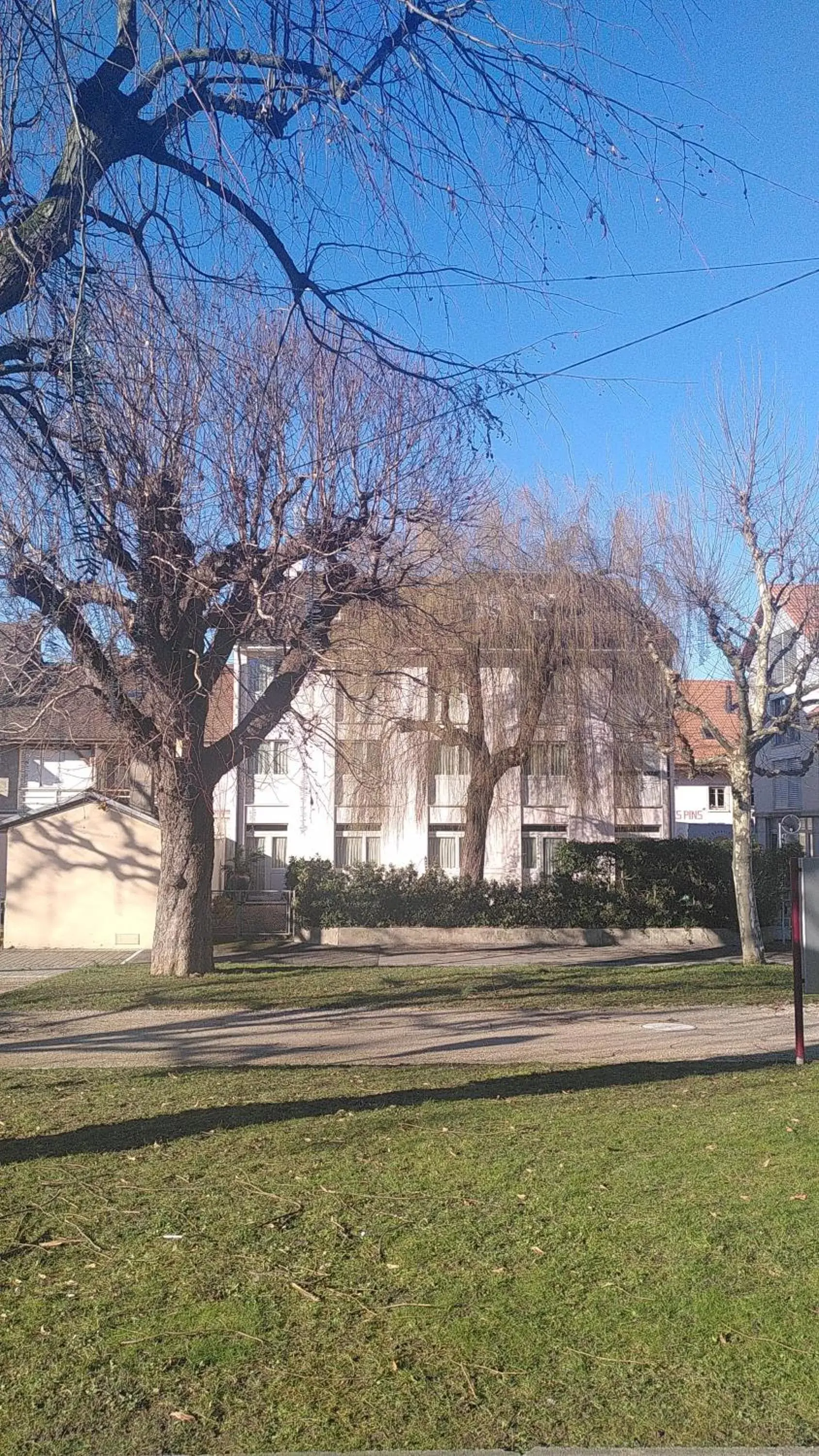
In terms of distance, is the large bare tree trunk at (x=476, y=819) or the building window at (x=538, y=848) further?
the building window at (x=538, y=848)

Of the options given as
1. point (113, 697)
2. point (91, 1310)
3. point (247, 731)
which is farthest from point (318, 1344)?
point (247, 731)

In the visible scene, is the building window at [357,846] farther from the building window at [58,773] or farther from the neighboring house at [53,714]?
the building window at [58,773]

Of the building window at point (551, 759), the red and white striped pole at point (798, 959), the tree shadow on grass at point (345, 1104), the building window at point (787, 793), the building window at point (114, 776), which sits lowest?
the tree shadow on grass at point (345, 1104)

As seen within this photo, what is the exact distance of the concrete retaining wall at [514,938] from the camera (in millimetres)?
24312

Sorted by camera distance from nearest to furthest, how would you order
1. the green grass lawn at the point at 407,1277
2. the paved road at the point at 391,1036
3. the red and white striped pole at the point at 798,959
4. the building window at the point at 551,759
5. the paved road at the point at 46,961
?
1. the green grass lawn at the point at 407,1277
2. the red and white striped pole at the point at 798,959
3. the paved road at the point at 391,1036
4. the paved road at the point at 46,961
5. the building window at the point at 551,759

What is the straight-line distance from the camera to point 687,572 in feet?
66.2

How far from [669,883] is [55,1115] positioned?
1917 centimetres

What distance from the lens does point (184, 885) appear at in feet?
56.8

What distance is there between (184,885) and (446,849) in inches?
561

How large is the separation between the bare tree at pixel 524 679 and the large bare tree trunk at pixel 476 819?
0.11ft

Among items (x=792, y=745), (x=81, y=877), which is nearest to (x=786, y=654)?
(x=81, y=877)

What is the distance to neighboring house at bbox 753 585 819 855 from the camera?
2019 cm

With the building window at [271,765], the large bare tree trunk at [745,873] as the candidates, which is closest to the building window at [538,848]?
the building window at [271,765]

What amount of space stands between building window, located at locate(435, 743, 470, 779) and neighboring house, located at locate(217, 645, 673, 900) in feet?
0.11
